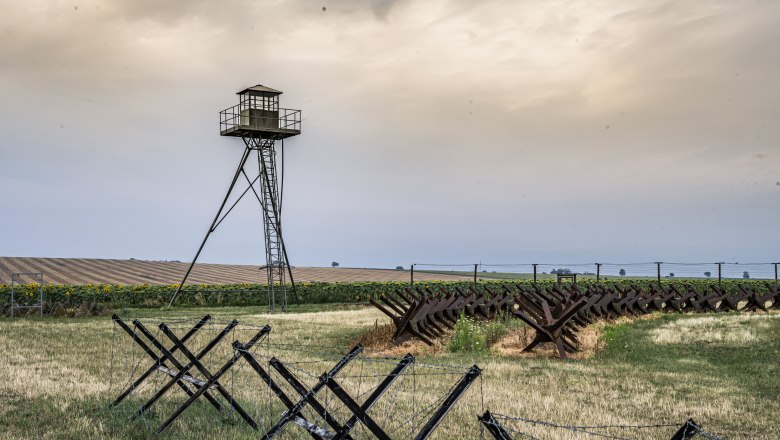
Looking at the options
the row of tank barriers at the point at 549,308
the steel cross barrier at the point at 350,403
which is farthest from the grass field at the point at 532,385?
the steel cross barrier at the point at 350,403

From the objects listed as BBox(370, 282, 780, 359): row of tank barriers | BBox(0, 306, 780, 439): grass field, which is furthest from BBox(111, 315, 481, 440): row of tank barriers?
BBox(370, 282, 780, 359): row of tank barriers

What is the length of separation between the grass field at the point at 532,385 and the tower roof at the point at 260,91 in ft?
47.2

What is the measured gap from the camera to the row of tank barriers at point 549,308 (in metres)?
16.0

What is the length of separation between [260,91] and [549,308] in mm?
19433

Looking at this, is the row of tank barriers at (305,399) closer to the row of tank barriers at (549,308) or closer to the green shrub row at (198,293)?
the row of tank barriers at (549,308)

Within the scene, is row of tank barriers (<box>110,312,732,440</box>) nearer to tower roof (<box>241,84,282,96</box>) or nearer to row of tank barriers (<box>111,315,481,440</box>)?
row of tank barriers (<box>111,315,481,440</box>)

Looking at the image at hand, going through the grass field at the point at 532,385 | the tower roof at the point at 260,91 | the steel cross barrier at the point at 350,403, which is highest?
the tower roof at the point at 260,91

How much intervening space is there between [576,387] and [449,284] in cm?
2801

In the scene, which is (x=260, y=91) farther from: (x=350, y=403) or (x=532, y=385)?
(x=350, y=403)

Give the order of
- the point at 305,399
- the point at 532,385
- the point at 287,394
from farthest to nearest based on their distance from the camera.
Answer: the point at 532,385, the point at 287,394, the point at 305,399

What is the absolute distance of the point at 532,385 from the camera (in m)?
12.2

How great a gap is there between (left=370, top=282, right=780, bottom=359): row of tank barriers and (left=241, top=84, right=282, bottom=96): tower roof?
556 inches

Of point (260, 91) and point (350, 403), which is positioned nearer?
point (350, 403)

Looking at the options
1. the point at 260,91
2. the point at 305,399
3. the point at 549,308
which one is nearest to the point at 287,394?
the point at 305,399
